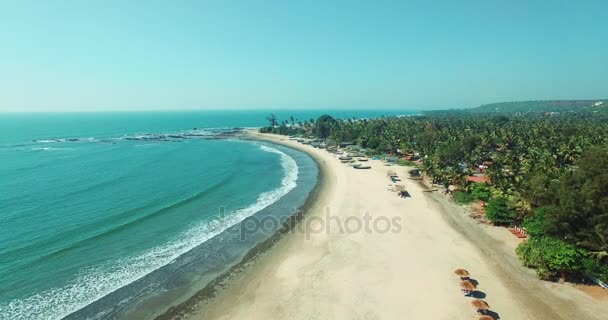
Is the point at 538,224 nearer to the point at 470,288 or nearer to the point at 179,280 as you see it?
the point at 470,288

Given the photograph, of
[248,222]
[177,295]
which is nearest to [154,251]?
[177,295]

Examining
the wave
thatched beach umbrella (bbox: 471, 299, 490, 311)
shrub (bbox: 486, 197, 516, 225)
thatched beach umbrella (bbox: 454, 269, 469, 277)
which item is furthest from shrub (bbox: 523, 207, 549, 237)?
the wave

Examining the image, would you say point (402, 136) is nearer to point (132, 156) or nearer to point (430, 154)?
point (430, 154)

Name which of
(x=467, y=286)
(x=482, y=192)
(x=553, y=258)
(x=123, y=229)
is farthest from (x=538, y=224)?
(x=123, y=229)

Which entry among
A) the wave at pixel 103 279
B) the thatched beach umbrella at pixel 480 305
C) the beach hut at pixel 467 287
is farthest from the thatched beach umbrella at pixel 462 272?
the wave at pixel 103 279

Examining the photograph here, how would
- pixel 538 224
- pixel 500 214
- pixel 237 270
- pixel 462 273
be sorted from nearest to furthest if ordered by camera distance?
pixel 462 273 < pixel 237 270 < pixel 538 224 < pixel 500 214

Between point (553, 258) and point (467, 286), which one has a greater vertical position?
point (553, 258)

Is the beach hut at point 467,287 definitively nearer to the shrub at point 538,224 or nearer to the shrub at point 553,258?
the shrub at point 553,258
